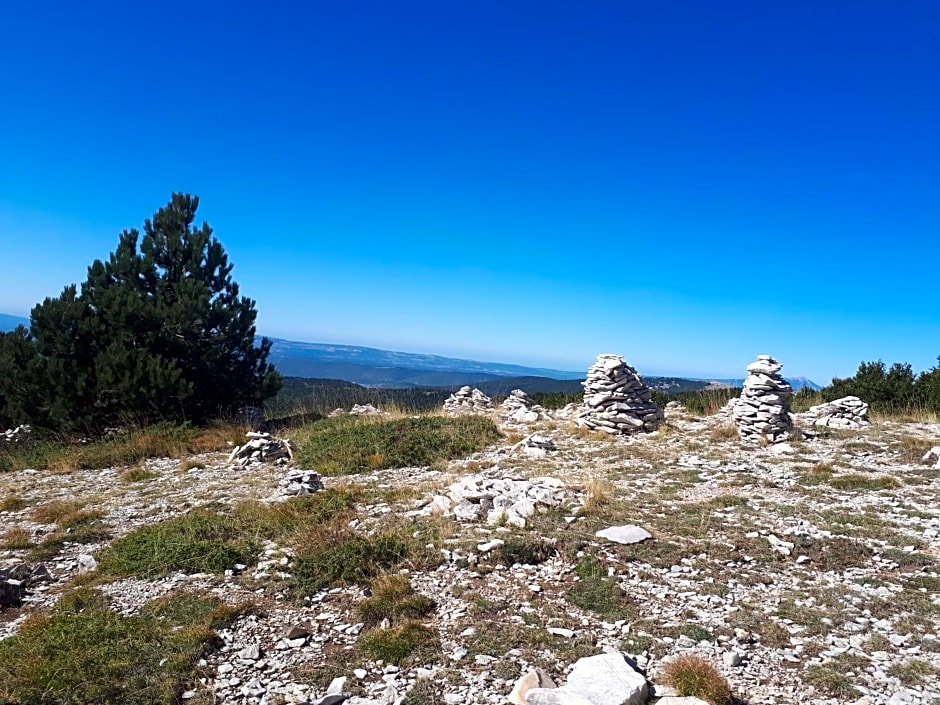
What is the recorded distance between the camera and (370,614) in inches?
218

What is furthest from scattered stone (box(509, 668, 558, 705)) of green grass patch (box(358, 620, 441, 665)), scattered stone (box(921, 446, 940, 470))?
scattered stone (box(921, 446, 940, 470))

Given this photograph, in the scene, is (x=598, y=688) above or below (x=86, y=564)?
above

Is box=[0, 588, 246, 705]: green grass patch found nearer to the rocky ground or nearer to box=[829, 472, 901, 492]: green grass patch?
the rocky ground

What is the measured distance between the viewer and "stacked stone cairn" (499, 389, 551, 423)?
1869 centimetres

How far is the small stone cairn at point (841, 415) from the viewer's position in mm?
16281

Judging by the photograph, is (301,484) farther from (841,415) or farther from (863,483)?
(841,415)

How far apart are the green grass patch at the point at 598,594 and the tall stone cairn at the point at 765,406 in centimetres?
977

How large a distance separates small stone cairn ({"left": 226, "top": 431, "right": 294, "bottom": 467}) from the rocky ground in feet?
5.63

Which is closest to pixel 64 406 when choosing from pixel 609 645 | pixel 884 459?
pixel 609 645

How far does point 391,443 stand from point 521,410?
7.10 m

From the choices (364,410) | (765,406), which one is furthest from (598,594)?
(364,410)

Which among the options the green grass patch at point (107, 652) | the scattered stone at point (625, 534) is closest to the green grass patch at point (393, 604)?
the green grass patch at point (107, 652)

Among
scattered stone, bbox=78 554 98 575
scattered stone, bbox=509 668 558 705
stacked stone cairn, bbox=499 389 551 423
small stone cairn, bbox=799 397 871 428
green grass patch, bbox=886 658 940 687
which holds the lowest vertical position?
scattered stone, bbox=78 554 98 575

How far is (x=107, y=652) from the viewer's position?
4.81 m
